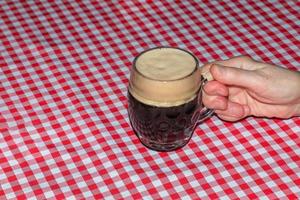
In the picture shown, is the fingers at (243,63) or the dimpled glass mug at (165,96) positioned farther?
the fingers at (243,63)

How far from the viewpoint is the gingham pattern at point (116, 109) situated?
131 cm

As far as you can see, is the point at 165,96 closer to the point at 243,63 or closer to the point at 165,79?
the point at 165,79

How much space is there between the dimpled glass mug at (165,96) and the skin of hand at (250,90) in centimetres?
3

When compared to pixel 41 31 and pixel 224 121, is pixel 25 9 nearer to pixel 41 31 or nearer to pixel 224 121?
pixel 41 31

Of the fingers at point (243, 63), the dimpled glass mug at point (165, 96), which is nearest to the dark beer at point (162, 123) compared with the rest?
the dimpled glass mug at point (165, 96)

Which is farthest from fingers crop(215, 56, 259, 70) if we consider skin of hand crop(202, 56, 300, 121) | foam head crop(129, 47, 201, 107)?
foam head crop(129, 47, 201, 107)

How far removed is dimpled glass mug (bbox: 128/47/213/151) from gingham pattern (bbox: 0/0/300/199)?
0.15ft

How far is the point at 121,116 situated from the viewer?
1.47 metres

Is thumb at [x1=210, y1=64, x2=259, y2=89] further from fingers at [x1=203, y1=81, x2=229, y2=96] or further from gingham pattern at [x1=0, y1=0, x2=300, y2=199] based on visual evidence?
gingham pattern at [x1=0, y1=0, x2=300, y2=199]

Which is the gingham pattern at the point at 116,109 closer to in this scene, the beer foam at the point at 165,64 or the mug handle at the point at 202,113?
the mug handle at the point at 202,113

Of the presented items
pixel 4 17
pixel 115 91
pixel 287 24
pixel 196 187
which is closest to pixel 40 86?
pixel 115 91

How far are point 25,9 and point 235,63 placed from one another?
2.24 ft

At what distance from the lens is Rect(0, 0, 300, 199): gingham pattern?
1.31 metres

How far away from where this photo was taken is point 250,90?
1.36 m
